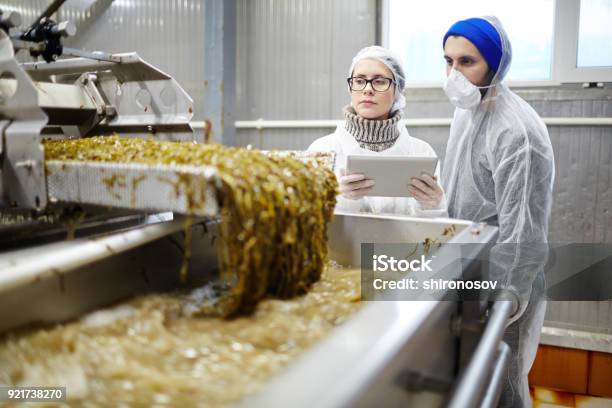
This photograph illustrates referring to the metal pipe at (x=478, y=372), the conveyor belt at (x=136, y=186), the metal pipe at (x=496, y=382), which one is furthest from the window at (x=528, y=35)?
the conveyor belt at (x=136, y=186)

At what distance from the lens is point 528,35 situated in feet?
9.54

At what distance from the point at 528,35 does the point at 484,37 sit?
119 centimetres

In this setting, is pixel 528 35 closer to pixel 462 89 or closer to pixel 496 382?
pixel 462 89

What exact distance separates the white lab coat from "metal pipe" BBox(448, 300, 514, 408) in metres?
0.83

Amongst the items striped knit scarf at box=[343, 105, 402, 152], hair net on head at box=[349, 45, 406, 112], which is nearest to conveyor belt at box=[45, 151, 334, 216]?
striped knit scarf at box=[343, 105, 402, 152]

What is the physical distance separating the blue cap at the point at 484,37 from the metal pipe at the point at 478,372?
122 centimetres

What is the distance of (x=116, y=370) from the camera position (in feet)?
2.48

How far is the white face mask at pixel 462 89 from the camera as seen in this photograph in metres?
1.98

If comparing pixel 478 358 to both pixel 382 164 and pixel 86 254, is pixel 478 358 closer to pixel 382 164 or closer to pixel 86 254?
pixel 382 164

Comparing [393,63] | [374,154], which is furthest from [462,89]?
[374,154]

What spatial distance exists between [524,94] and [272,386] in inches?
111

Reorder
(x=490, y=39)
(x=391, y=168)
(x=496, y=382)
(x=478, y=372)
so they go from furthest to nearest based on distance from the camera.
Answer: (x=490, y=39)
(x=391, y=168)
(x=496, y=382)
(x=478, y=372)

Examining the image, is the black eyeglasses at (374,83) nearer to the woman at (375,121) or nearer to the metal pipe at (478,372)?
the woman at (375,121)

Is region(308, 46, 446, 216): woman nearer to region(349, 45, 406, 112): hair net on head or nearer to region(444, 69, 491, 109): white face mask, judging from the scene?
region(349, 45, 406, 112): hair net on head
